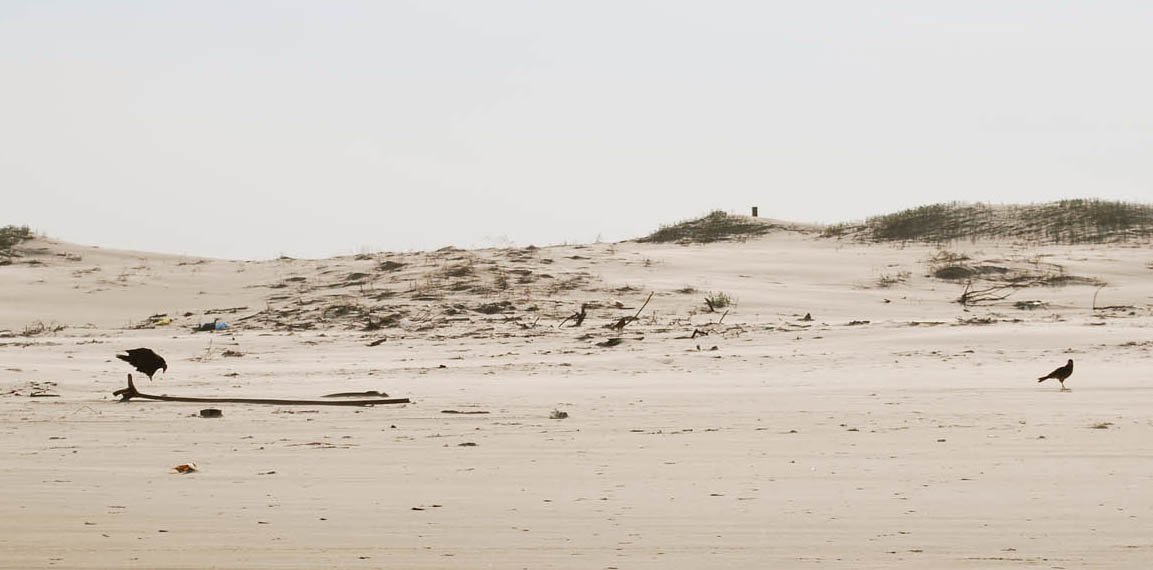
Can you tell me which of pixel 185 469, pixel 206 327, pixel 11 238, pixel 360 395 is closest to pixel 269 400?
pixel 360 395

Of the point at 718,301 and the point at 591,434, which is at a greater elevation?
the point at 718,301

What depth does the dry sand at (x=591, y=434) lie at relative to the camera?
4469 millimetres

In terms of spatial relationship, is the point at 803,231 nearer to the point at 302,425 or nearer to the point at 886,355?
the point at 886,355

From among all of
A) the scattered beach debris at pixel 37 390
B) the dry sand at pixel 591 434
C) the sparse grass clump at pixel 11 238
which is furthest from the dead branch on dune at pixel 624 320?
the sparse grass clump at pixel 11 238

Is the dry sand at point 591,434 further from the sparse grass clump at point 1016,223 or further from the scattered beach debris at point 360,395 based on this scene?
the sparse grass clump at point 1016,223

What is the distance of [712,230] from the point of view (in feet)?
73.0

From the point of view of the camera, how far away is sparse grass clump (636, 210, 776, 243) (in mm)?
21859

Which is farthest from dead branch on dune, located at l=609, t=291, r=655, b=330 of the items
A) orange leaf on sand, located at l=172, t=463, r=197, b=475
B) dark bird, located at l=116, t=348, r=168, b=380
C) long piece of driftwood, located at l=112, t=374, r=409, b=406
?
orange leaf on sand, located at l=172, t=463, r=197, b=475

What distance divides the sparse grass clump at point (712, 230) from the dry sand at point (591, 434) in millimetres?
6119

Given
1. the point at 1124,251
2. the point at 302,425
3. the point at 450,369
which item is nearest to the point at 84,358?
the point at 450,369

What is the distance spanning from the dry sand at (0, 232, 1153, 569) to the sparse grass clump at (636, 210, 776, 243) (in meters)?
6.12

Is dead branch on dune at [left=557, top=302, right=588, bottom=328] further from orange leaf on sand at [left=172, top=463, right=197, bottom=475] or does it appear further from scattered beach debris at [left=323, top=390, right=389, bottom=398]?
orange leaf on sand at [left=172, top=463, right=197, bottom=475]

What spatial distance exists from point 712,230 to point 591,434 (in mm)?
15678

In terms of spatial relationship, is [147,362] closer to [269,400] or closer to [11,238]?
[269,400]
